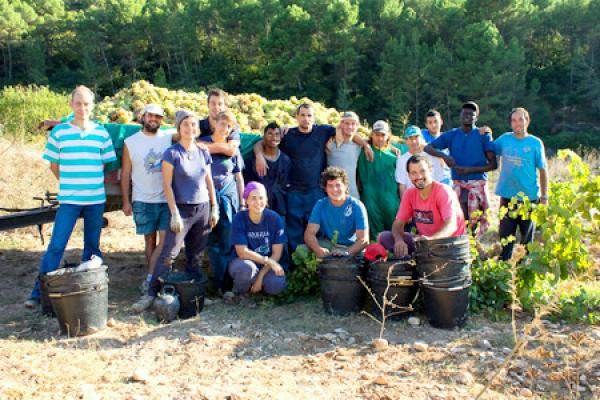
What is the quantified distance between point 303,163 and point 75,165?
2.05 meters

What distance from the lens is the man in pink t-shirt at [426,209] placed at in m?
4.57

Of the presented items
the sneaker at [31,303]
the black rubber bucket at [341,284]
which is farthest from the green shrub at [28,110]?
the black rubber bucket at [341,284]

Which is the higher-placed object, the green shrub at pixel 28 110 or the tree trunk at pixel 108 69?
the tree trunk at pixel 108 69

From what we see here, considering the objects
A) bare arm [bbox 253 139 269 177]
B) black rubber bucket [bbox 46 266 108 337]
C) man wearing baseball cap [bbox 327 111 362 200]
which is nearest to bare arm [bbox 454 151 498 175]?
man wearing baseball cap [bbox 327 111 362 200]

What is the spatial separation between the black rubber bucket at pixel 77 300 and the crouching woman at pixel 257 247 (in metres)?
1.15

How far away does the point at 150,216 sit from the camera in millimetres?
5172

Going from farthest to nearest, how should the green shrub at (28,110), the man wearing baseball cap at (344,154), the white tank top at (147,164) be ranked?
1. the green shrub at (28,110)
2. the man wearing baseball cap at (344,154)
3. the white tank top at (147,164)

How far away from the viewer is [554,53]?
39781mm

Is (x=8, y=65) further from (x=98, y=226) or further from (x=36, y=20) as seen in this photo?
(x=98, y=226)

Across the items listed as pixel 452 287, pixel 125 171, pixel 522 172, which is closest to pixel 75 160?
pixel 125 171

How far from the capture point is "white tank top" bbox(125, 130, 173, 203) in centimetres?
508

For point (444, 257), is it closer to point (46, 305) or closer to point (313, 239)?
point (313, 239)

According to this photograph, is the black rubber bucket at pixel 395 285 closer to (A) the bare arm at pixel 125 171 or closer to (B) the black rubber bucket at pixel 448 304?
(B) the black rubber bucket at pixel 448 304

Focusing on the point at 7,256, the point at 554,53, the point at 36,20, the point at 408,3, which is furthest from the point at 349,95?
the point at 7,256
